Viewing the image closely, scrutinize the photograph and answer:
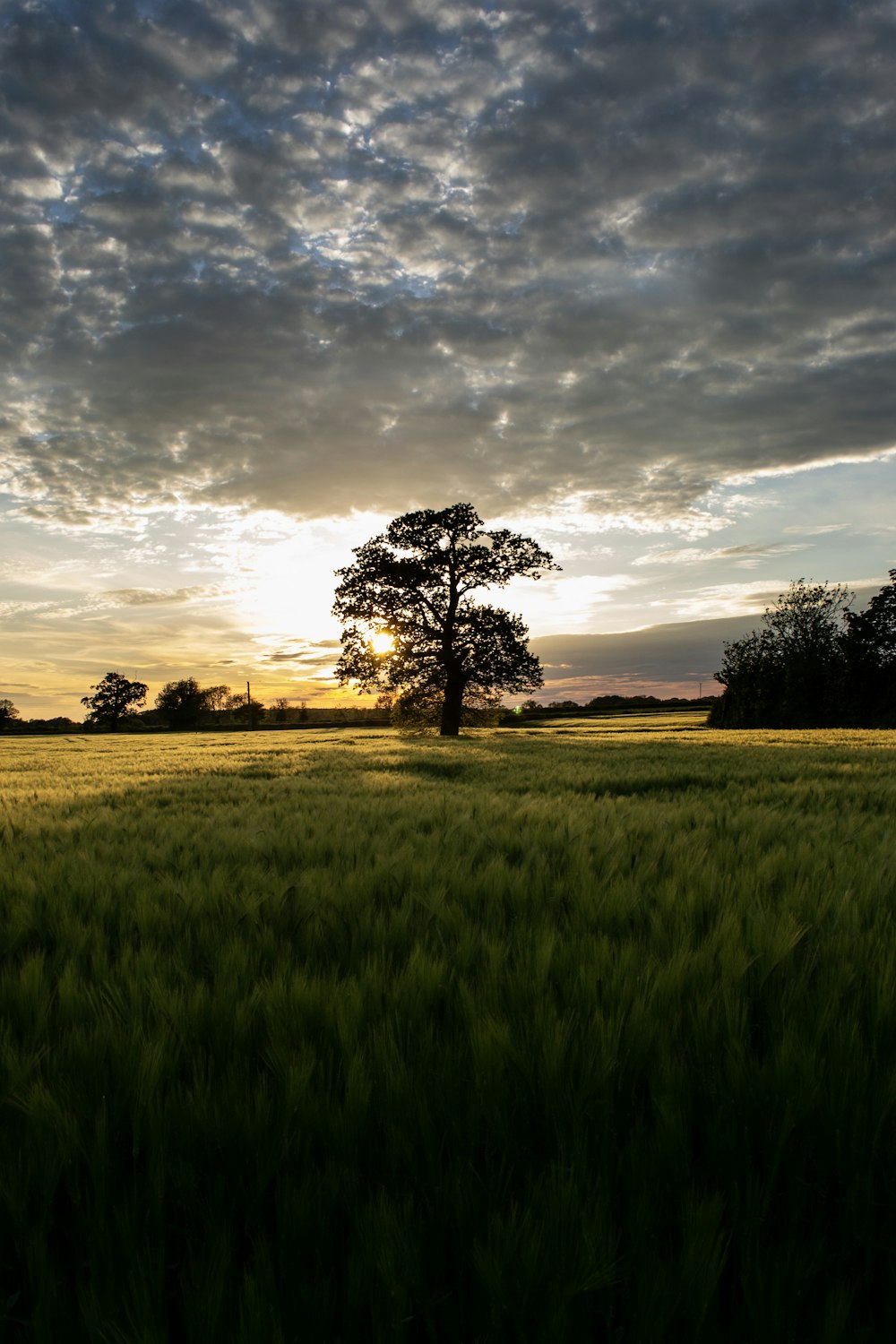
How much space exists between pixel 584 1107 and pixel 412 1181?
1.23 ft

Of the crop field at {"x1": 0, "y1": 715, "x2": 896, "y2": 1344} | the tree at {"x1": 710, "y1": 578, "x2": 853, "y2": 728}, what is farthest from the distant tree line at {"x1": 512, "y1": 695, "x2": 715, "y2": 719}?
the crop field at {"x1": 0, "y1": 715, "x2": 896, "y2": 1344}

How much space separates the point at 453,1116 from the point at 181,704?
447ft

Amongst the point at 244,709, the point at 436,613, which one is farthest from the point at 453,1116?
the point at 244,709

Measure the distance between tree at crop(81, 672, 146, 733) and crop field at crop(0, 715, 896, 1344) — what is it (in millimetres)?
135651

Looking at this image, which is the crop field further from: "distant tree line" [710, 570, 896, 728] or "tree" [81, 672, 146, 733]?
"tree" [81, 672, 146, 733]

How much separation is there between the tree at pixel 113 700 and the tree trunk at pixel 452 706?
106 meters

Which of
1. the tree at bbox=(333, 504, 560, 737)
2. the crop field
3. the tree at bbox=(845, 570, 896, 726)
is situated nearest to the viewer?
the crop field

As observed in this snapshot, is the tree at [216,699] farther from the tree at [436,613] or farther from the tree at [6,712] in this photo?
the tree at [436,613]

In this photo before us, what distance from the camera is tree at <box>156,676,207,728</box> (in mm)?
127875

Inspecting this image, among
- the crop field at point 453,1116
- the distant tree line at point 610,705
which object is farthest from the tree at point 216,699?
the crop field at point 453,1116

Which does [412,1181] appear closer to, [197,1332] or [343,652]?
[197,1332]

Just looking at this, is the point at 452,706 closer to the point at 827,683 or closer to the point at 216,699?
the point at 827,683

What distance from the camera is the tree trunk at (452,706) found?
35.1m

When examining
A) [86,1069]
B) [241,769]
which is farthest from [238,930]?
[241,769]
